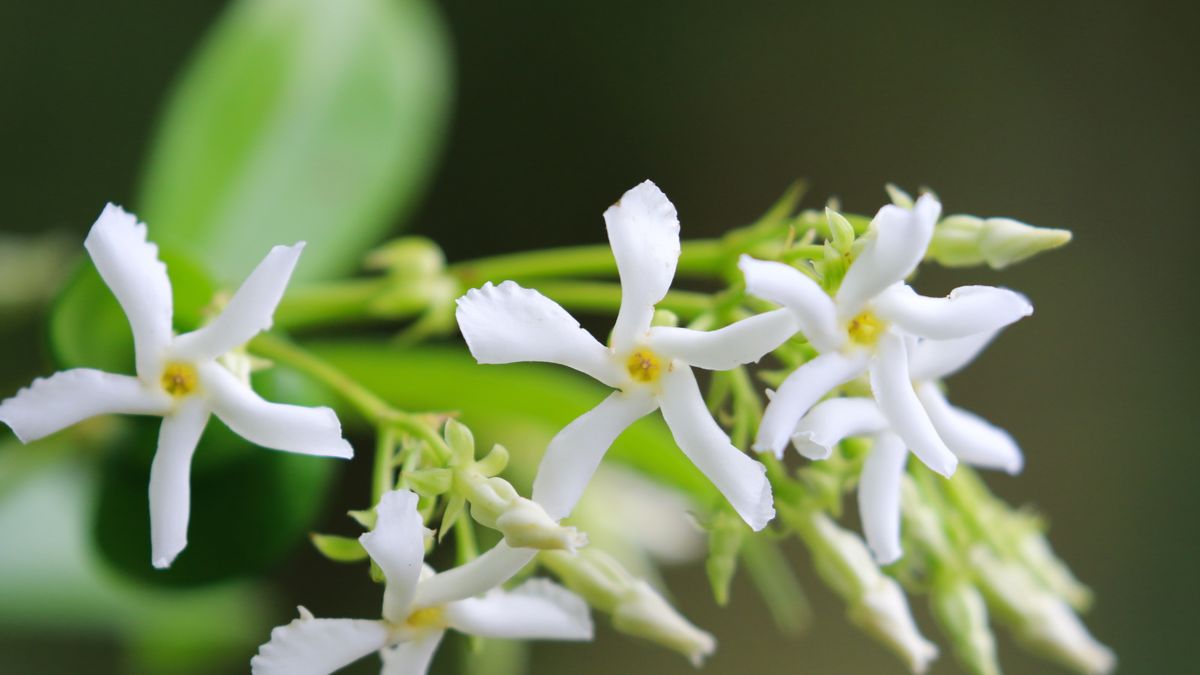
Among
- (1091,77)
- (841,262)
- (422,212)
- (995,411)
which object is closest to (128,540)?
(841,262)

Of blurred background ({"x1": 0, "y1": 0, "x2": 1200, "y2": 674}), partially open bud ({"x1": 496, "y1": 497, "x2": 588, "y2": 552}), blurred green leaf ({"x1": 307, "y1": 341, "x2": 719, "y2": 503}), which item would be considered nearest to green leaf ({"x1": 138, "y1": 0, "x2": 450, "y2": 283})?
blurred green leaf ({"x1": 307, "y1": 341, "x2": 719, "y2": 503})

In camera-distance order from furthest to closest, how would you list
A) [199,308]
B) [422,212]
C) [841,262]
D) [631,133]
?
[631,133] → [422,212] → [199,308] → [841,262]

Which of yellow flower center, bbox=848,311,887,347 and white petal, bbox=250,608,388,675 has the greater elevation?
yellow flower center, bbox=848,311,887,347

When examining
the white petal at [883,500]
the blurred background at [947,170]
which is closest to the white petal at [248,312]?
the white petal at [883,500]

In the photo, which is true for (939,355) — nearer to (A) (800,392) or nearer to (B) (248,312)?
(A) (800,392)

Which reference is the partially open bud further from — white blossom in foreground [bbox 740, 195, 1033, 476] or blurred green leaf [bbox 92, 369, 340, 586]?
blurred green leaf [bbox 92, 369, 340, 586]

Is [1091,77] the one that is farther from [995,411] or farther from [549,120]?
[549,120]

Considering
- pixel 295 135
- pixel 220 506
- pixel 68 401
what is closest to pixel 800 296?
pixel 68 401
